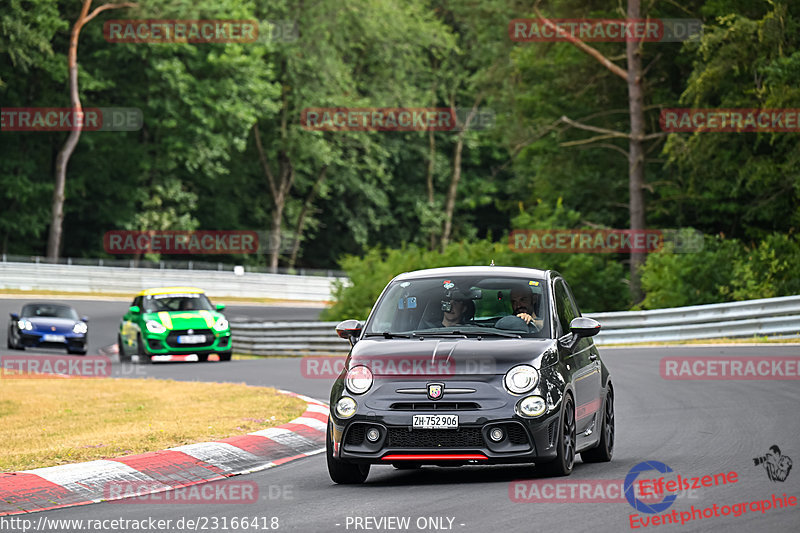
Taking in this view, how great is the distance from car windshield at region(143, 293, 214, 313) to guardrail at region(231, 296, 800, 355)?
7.55 feet

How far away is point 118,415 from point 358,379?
6.73 meters

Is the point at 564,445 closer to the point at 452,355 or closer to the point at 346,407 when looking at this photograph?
the point at 452,355

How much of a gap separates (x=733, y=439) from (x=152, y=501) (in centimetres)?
508

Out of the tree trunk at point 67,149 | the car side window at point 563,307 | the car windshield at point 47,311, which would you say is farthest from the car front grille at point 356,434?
the tree trunk at point 67,149

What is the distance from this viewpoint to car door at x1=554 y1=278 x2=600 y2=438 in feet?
32.6

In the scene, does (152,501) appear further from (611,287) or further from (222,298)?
(222,298)

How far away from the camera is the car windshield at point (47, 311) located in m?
31.7

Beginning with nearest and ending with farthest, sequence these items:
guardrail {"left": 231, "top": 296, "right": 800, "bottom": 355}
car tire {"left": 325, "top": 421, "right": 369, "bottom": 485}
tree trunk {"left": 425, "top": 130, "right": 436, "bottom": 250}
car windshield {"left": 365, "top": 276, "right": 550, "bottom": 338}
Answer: car tire {"left": 325, "top": 421, "right": 369, "bottom": 485}
car windshield {"left": 365, "top": 276, "right": 550, "bottom": 338}
guardrail {"left": 231, "top": 296, "right": 800, "bottom": 355}
tree trunk {"left": 425, "top": 130, "right": 436, "bottom": 250}

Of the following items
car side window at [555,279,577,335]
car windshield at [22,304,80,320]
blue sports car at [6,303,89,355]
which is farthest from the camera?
car windshield at [22,304,80,320]

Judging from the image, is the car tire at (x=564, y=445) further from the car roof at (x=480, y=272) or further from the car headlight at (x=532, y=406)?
the car roof at (x=480, y=272)

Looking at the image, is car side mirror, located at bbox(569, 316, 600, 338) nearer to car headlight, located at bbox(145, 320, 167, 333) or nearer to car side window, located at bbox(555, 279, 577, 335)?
car side window, located at bbox(555, 279, 577, 335)

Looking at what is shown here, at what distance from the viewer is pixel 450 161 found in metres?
80.5

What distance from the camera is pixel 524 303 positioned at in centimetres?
1025

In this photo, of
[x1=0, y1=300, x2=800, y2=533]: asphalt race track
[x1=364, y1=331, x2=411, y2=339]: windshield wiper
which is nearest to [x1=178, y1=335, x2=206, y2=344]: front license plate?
[x1=0, y1=300, x2=800, y2=533]: asphalt race track
